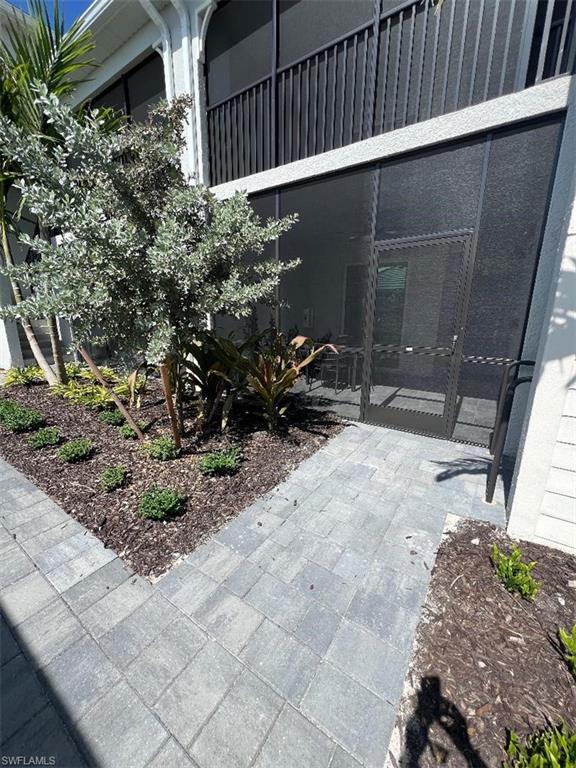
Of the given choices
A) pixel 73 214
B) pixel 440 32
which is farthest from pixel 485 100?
pixel 73 214

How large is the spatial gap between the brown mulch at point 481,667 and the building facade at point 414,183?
0.57 metres

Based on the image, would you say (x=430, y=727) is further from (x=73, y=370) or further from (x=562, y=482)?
(x=73, y=370)

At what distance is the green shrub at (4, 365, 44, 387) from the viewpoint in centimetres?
539

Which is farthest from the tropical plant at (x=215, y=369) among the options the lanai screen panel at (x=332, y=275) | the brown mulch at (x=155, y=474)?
the lanai screen panel at (x=332, y=275)

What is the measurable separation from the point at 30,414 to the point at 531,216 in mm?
5743

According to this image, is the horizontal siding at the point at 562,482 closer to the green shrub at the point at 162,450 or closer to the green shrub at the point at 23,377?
the green shrub at the point at 162,450

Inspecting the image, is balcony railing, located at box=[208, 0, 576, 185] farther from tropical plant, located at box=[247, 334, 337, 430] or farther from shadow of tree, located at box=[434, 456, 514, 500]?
shadow of tree, located at box=[434, 456, 514, 500]

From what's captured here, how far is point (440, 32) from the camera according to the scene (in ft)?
10.5

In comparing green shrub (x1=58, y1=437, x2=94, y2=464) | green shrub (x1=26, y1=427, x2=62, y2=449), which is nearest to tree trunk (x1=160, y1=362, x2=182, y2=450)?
green shrub (x1=58, y1=437, x2=94, y2=464)

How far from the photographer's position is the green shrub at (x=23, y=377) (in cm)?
539

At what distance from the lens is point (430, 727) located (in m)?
1.20

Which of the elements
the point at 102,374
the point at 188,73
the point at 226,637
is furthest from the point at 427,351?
the point at 188,73

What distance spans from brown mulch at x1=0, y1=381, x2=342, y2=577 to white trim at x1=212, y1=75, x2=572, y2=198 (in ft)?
9.21

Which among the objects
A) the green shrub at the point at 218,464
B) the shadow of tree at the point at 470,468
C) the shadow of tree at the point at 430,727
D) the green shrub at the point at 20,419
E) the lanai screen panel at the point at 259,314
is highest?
the lanai screen panel at the point at 259,314
